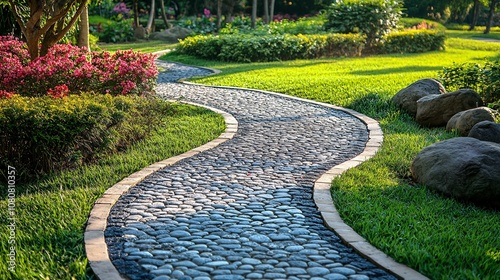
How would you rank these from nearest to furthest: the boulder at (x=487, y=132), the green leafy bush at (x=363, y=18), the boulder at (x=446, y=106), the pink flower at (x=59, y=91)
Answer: the boulder at (x=487, y=132), the pink flower at (x=59, y=91), the boulder at (x=446, y=106), the green leafy bush at (x=363, y=18)

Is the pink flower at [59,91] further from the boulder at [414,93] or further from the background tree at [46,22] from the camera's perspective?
the boulder at [414,93]

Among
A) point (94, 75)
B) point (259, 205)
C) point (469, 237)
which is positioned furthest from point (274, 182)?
point (94, 75)

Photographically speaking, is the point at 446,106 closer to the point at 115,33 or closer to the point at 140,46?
the point at 140,46

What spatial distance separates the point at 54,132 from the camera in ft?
20.9

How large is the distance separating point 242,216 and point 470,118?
13.3ft

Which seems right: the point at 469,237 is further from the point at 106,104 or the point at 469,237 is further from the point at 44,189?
the point at 106,104

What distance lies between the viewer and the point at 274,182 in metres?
6.22

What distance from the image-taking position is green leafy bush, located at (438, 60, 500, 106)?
9758 millimetres

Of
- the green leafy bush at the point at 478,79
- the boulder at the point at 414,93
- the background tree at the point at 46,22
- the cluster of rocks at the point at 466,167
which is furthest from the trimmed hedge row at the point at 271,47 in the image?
the cluster of rocks at the point at 466,167

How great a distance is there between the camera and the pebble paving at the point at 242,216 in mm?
4238

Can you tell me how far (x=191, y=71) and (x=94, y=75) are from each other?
703cm

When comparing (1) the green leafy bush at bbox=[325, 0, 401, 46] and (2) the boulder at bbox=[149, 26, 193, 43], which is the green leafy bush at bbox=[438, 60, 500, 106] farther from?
(2) the boulder at bbox=[149, 26, 193, 43]

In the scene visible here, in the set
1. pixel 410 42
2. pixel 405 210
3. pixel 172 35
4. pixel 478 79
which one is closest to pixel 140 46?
pixel 172 35

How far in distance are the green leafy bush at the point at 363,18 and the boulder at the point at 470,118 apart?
13029 mm
